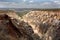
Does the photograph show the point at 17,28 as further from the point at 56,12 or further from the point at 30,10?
the point at 56,12

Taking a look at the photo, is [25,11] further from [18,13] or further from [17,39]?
[17,39]

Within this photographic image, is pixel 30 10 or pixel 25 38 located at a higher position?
pixel 30 10

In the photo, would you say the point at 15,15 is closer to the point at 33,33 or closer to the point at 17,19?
the point at 17,19

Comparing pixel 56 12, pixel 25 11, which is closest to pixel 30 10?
pixel 25 11

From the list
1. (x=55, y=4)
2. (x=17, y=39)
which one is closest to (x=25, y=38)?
(x=17, y=39)

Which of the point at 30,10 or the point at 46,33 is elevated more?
the point at 30,10
